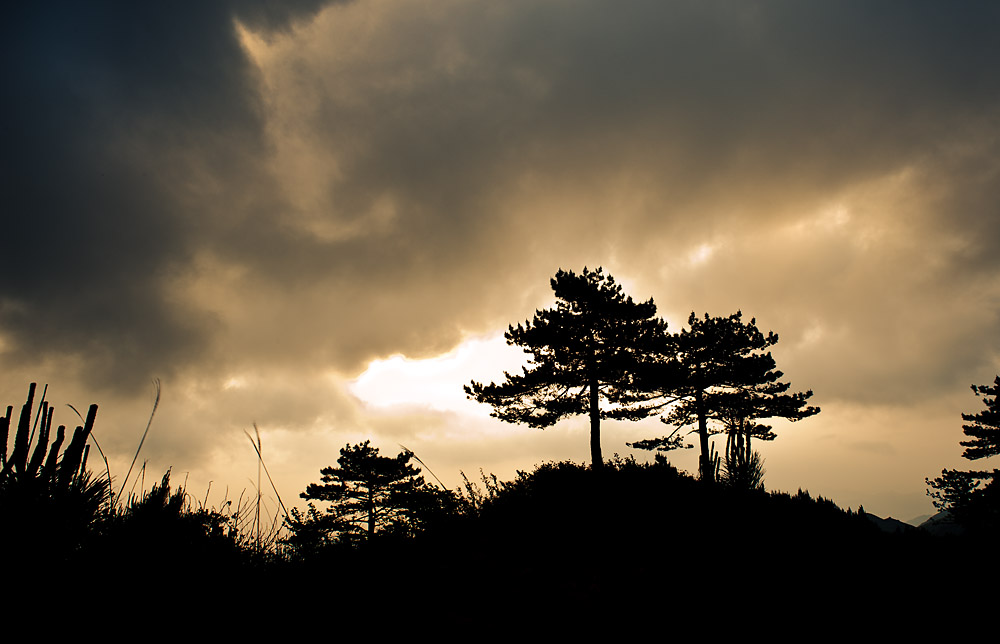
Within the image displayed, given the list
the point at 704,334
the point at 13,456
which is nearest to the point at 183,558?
the point at 13,456

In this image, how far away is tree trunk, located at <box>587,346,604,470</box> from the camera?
74.2 feet

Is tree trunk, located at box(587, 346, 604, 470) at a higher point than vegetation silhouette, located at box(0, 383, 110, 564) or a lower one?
higher

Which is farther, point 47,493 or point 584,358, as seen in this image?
point 584,358

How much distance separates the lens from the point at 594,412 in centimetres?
2303

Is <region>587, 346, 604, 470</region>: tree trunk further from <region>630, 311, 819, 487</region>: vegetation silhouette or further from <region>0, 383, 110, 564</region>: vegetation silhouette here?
<region>0, 383, 110, 564</region>: vegetation silhouette

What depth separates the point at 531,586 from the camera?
5477 millimetres

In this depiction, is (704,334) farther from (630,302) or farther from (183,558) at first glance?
(183,558)

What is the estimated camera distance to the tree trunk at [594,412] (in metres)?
22.6

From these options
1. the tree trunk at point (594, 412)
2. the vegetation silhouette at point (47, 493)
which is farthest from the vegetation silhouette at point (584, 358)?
the vegetation silhouette at point (47, 493)

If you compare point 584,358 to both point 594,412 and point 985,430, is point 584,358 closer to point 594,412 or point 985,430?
point 594,412

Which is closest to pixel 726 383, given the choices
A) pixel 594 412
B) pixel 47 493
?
pixel 594 412

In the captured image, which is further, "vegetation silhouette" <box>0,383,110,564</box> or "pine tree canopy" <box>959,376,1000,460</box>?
"pine tree canopy" <box>959,376,1000,460</box>

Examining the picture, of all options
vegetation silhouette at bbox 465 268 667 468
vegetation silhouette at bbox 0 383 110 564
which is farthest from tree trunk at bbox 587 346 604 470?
vegetation silhouette at bbox 0 383 110 564

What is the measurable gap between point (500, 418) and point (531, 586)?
1844cm
